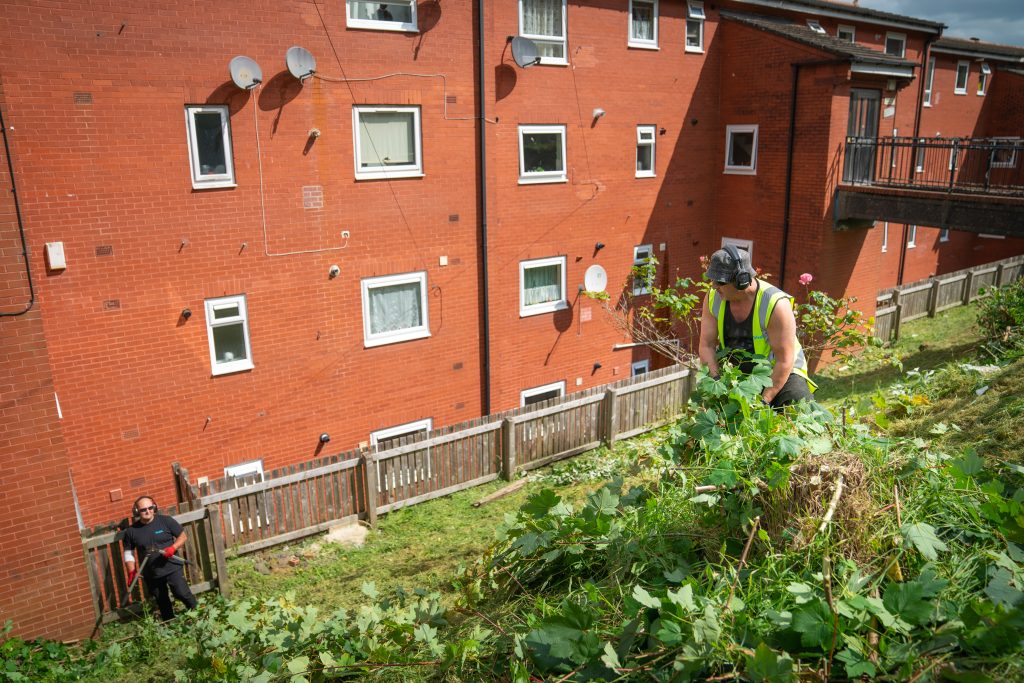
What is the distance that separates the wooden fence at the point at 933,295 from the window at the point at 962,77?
23.7ft

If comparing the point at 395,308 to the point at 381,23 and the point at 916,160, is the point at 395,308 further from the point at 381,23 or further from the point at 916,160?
the point at 916,160

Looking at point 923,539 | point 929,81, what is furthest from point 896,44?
point 923,539

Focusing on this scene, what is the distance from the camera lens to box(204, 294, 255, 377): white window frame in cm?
1137

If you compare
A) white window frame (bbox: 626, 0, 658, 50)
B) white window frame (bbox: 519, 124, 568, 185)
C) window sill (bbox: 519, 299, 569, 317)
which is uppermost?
white window frame (bbox: 626, 0, 658, 50)

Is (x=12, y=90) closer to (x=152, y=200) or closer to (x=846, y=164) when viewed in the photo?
(x=152, y=200)

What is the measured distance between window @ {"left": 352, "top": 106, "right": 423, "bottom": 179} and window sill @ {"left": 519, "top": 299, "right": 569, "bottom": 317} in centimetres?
403

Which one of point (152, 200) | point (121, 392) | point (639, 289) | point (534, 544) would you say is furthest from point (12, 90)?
point (639, 289)

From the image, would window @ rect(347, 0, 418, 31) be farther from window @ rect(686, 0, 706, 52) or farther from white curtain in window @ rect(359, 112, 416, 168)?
window @ rect(686, 0, 706, 52)

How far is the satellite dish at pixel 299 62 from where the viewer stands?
1108 cm

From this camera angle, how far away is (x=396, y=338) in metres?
13.5

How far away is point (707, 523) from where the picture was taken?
129 inches

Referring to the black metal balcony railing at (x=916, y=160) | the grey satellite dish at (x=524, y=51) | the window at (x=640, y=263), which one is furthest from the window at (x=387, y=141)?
the black metal balcony railing at (x=916, y=160)

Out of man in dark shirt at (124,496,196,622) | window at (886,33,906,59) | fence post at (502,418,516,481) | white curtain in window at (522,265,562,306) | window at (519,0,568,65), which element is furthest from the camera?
window at (886,33,906,59)

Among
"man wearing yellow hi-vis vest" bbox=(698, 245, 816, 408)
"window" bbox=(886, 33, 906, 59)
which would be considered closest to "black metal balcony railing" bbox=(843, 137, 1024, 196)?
"window" bbox=(886, 33, 906, 59)
